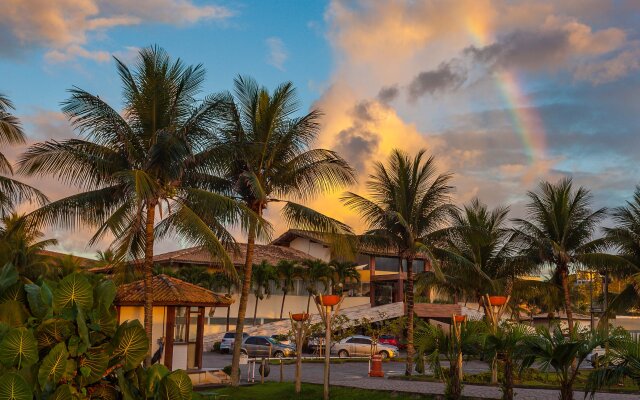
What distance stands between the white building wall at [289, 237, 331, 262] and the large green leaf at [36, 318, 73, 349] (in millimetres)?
56755

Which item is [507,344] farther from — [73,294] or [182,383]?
[73,294]

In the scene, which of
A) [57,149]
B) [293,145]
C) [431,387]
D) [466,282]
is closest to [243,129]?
[293,145]

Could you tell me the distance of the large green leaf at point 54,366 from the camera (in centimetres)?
1018

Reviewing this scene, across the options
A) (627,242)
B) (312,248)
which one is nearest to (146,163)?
(627,242)

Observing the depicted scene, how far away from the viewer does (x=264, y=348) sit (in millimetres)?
44906

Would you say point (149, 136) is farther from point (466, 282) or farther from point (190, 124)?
point (466, 282)

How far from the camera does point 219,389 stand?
80.7ft

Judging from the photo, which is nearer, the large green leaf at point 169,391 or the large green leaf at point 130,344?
the large green leaf at point 130,344

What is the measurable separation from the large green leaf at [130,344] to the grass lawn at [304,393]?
35.6 feet

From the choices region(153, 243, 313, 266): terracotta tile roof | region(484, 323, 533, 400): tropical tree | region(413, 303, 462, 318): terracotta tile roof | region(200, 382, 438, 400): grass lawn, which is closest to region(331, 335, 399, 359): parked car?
region(413, 303, 462, 318): terracotta tile roof

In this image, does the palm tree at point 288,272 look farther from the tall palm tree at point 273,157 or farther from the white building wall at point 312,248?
the tall palm tree at point 273,157

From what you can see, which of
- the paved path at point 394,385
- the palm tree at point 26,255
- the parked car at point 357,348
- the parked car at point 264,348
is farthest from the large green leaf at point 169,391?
the parked car at point 357,348

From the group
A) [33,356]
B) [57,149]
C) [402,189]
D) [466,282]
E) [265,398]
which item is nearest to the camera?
[33,356]

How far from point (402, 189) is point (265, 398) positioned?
1117 cm
